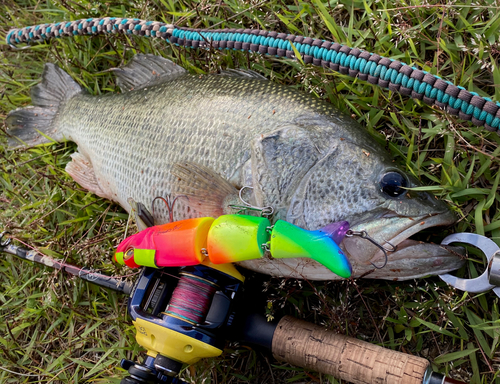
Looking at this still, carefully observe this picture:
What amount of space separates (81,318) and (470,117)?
9.29 ft

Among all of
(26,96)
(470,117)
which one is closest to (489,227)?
(470,117)

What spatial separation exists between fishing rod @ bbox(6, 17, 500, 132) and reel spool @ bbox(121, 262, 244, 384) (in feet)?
4.23

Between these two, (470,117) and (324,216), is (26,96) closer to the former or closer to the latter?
(324,216)

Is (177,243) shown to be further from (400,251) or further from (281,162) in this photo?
(400,251)

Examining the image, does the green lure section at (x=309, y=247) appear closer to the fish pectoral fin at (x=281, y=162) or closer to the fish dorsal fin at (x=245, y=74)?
the fish pectoral fin at (x=281, y=162)

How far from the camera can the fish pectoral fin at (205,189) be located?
217 centimetres

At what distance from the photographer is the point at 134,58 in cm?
293

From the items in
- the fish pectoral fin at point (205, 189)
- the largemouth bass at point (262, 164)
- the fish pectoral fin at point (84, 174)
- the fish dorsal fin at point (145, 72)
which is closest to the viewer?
the largemouth bass at point (262, 164)

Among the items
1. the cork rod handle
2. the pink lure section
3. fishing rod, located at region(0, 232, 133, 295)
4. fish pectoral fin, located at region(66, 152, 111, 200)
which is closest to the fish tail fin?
fish pectoral fin, located at region(66, 152, 111, 200)

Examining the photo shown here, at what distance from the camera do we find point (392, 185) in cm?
192

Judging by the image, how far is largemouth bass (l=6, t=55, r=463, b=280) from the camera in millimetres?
1919

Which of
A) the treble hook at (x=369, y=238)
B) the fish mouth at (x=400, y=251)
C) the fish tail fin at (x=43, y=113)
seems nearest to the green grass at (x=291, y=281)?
the fish tail fin at (x=43, y=113)

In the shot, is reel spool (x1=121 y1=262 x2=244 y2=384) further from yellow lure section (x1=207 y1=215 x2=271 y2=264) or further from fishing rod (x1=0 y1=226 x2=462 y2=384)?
yellow lure section (x1=207 y1=215 x2=271 y2=264)

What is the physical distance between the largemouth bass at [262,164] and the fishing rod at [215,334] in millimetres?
267
